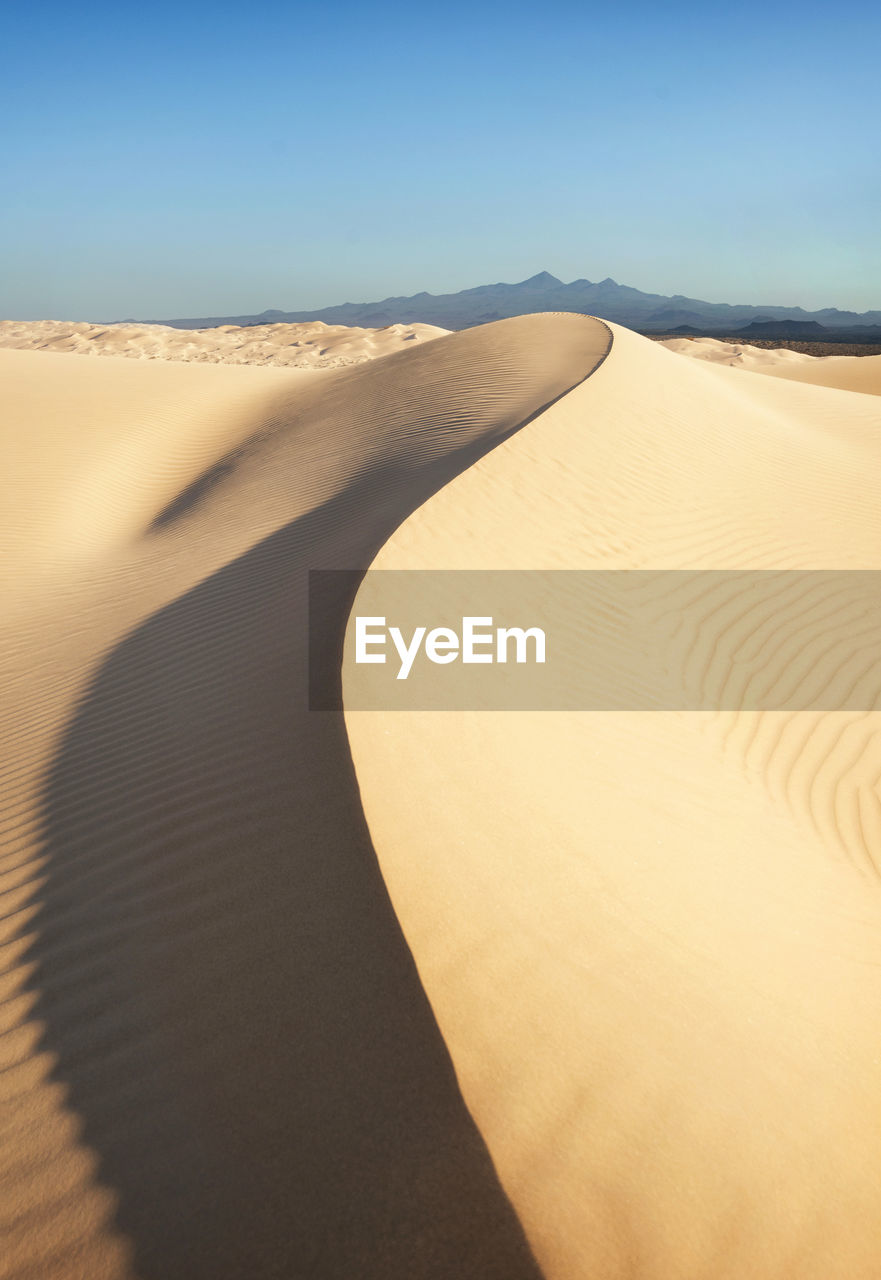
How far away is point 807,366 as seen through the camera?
33250mm

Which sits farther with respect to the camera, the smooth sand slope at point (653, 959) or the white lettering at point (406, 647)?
the white lettering at point (406, 647)

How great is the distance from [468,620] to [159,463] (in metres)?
10.5

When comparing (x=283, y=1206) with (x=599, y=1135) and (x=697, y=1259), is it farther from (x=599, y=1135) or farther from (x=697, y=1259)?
(x=697, y=1259)

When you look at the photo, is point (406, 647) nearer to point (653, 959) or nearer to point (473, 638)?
point (473, 638)

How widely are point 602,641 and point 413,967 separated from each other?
3942mm

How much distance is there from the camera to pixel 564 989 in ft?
8.80

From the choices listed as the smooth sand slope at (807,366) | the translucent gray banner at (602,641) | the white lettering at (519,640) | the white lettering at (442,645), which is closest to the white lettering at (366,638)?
the translucent gray banner at (602,641)

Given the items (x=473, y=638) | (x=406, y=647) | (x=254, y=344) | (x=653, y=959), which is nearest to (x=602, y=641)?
(x=473, y=638)

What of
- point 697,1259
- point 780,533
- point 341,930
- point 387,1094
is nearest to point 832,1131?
point 697,1259

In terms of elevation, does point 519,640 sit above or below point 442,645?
below

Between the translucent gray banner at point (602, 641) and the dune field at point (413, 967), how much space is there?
0.65 ft

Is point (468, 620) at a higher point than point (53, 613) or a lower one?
higher

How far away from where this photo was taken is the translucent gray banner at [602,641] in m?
4.86

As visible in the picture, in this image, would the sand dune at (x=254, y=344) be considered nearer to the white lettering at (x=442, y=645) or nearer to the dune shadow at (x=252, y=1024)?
the white lettering at (x=442, y=645)
